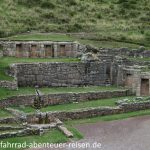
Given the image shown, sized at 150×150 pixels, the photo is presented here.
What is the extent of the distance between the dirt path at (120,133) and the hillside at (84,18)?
695 inches

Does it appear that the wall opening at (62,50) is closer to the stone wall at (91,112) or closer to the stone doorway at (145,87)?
the stone doorway at (145,87)

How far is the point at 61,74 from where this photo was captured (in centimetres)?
3500

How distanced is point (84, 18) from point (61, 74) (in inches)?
753

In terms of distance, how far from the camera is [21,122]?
2725cm

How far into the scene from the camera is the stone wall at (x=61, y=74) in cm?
3428

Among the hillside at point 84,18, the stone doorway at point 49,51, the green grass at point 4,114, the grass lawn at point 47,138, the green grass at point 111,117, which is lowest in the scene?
the green grass at point 111,117

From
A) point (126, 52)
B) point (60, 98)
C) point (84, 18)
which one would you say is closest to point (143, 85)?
point (60, 98)

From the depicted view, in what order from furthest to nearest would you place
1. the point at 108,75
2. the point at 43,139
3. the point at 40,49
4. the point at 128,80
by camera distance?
the point at 40,49
the point at 108,75
the point at 128,80
the point at 43,139

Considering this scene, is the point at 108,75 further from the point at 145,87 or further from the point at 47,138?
the point at 47,138

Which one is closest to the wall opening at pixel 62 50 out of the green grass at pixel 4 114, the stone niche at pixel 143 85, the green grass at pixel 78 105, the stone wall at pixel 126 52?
the stone wall at pixel 126 52

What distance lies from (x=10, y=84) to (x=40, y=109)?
2.79m

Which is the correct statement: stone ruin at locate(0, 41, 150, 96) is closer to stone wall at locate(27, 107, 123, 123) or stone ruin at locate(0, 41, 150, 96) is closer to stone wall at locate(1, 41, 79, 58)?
stone wall at locate(1, 41, 79, 58)

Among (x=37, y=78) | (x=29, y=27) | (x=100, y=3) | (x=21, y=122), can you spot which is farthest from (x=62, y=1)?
(x=21, y=122)

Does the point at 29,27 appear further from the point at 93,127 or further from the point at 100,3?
the point at 93,127
